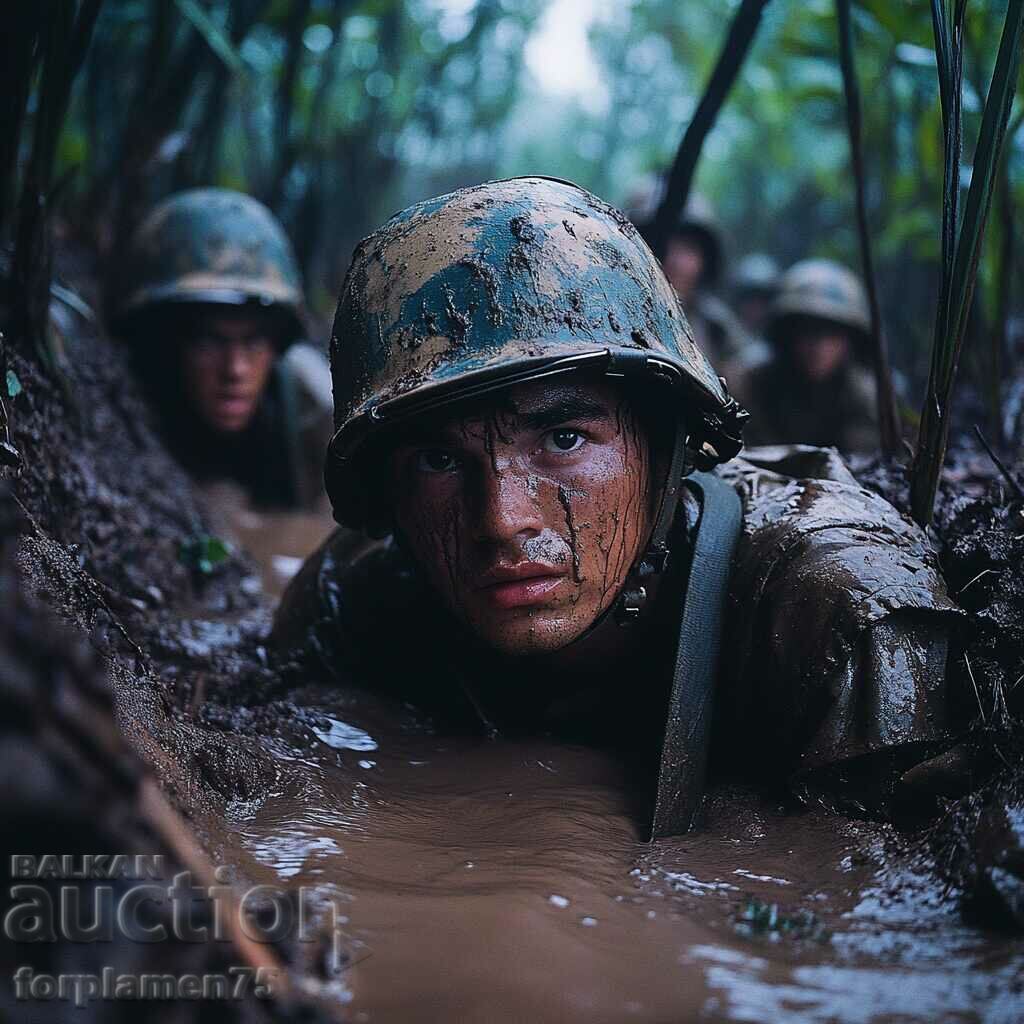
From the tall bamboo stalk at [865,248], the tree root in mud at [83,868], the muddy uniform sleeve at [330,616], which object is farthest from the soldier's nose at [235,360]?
the tree root in mud at [83,868]

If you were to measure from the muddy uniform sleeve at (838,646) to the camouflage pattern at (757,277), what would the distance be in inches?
414

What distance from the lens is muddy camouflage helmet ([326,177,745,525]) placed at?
2.32m

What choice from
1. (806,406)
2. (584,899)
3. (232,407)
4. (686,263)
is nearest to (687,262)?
(686,263)

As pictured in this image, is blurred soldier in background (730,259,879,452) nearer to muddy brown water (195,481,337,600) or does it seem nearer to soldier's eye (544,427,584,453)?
muddy brown water (195,481,337,600)

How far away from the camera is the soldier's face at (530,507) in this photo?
2.33 meters

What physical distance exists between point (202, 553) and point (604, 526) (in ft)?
8.16

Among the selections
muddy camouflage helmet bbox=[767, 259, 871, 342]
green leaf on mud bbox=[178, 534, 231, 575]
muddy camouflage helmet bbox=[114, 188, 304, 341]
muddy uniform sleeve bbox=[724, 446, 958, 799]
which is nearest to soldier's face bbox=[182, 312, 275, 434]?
muddy camouflage helmet bbox=[114, 188, 304, 341]

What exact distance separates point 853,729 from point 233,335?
426cm

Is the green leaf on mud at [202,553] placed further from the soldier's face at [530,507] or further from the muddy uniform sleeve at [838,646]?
the muddy uniform sleeve at [838,646]

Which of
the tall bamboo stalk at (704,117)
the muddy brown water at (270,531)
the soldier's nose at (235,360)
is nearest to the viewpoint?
the tall bamboo stalk at (704,117)

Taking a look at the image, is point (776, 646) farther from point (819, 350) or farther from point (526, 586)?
point (819, 350)

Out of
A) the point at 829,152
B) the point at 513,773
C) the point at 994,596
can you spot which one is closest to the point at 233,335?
the point at 513,773

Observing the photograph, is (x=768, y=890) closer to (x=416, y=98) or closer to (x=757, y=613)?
(x=757, y=613)

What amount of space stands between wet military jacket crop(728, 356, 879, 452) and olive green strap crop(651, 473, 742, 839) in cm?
467
